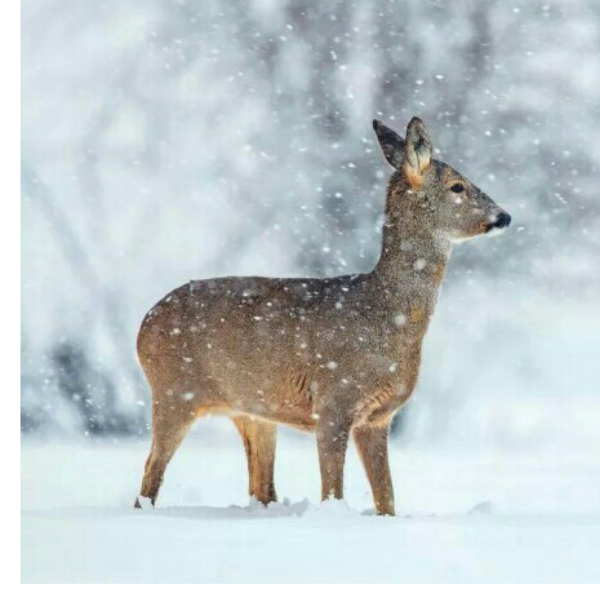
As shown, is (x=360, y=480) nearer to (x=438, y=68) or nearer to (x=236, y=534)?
(x=236, y=534)

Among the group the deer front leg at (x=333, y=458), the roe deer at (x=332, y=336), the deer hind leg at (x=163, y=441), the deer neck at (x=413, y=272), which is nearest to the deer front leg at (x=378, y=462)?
the roe deer at (x=332, y=336)

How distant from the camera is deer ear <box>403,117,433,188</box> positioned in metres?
7.02

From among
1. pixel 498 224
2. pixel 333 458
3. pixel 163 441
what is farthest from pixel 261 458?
pixel 498 224

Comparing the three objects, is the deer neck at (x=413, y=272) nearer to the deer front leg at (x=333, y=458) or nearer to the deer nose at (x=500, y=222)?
the deer nose at (x=500, y=222)

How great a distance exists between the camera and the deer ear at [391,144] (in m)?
7.33

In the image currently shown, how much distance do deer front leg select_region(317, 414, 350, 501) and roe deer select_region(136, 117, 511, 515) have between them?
0.04 m

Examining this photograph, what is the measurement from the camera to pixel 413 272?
281 inches

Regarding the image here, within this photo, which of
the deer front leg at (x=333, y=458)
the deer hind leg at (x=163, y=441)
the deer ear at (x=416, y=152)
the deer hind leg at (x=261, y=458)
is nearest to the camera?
the deer front leg at (x=333, y=458)

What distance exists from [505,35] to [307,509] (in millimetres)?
5512

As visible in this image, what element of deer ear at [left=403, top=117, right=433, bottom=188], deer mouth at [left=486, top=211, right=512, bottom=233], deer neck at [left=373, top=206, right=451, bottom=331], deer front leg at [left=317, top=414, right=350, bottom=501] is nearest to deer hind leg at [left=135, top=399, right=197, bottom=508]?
deer front leg at [left=317, top=414, right=350, bottom=501]

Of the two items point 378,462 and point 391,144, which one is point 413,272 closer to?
point 391,144

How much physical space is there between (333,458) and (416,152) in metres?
1.68

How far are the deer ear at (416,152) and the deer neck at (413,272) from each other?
0.20m

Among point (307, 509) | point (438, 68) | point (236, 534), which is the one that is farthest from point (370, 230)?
point (236, 534)
